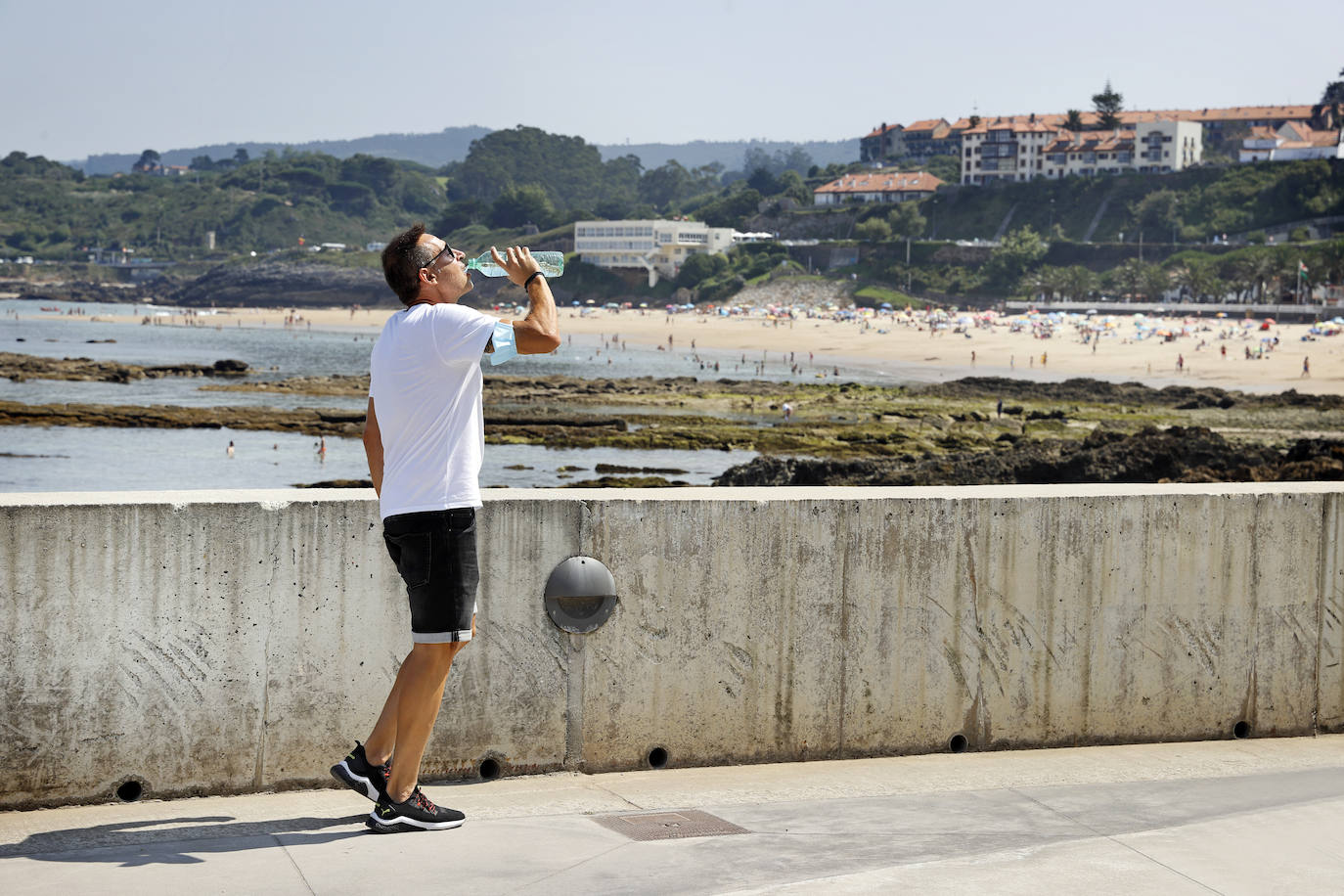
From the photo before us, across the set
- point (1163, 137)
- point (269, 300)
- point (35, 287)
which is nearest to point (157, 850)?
point (1163, 137)

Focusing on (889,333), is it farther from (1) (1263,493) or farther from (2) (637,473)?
(1) (1263,493)

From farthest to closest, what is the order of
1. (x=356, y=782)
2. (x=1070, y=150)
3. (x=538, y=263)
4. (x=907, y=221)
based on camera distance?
(x=1070, y=150) → (x=907, y=221) → (x=538, y=263) → (x=356, y=782)

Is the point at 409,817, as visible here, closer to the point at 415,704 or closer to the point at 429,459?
the point at 415,704

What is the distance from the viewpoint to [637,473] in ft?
102

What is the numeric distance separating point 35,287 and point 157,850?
705 ft

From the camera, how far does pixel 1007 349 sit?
3093 inches

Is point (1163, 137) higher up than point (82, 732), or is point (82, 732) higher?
point (1163, 137)

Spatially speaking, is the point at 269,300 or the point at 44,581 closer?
the point at 44,581

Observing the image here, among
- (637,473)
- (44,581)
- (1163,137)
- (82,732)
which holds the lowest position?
(637,473)

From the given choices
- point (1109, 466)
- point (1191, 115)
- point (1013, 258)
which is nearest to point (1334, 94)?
point (1191, 115)

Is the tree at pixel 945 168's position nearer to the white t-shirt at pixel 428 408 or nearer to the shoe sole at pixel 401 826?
the white t-shirt at pixel 428 408

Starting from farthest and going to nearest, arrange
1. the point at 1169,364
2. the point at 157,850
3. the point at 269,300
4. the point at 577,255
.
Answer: the point at 269,300, the point at 577,255, the point at 1169,364, the point at 157,850

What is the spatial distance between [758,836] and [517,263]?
1.71 metres

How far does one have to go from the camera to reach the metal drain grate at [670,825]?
3.86 m
